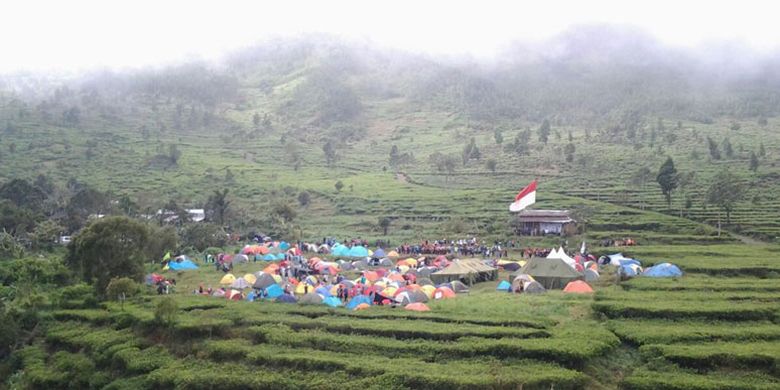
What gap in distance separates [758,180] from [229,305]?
63556 mm

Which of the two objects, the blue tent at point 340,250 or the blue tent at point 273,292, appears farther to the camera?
the blue tent at point 340,250

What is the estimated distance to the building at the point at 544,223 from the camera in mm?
56938

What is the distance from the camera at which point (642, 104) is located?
139250 millimetres

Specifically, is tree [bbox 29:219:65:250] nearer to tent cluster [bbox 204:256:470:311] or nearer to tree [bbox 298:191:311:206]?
tent cluster [bbox 204:256:470:311]

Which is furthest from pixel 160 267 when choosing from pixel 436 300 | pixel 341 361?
pixel 341 361

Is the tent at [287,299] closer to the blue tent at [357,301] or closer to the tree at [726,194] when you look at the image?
the blue tent at [357,301]

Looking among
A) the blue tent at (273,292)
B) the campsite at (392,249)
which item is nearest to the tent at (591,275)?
the campsite at (392,249)

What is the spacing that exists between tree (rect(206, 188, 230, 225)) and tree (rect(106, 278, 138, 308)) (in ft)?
105

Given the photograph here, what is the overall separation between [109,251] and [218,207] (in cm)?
3407

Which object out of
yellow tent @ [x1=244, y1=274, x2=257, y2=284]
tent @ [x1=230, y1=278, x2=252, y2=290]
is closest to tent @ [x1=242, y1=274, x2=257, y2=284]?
yellow tent @ [x1=244, y1=274, x2=257, y2=284]

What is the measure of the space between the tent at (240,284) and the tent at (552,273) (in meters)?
15.9

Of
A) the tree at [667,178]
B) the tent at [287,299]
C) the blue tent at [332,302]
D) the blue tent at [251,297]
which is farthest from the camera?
the tree at [667,178]

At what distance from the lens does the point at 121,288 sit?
1277 inches

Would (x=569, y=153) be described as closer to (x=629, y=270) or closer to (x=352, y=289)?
(x=629, y=270)
